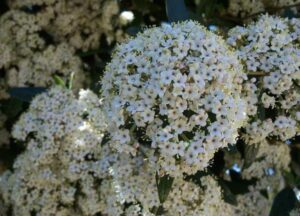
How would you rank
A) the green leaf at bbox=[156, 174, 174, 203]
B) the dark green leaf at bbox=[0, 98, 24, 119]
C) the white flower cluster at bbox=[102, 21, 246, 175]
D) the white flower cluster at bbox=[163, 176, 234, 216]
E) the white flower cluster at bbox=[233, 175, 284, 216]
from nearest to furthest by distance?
the white flower cluster at bbox=[102, 21, 246, 175] → the green leaf at bbox=[156, 174, 174, 203] → the white flower cluster at bbox=[163, 176, 234, 216] → the white flower cluster at bbox=[233, 175, 284, 216] → the dark green leaf at bbox=[0, 98, 24, 119]

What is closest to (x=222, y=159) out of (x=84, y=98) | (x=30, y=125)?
(x=84, y=98)

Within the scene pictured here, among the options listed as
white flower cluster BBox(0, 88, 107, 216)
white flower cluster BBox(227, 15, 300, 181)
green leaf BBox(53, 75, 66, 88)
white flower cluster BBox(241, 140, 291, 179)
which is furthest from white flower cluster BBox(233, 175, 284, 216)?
green leaf BBox(53, 75, 66, 88)

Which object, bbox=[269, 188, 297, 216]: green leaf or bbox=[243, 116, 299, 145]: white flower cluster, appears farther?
bbox=[269, 188, 297, 216]: green leaf

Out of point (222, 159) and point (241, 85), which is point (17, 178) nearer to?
point (222, 159)

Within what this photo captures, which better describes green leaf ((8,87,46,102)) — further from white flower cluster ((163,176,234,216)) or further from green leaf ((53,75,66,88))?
white flower cluster ((163,176,234,216))

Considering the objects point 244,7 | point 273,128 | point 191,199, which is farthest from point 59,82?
point 273,128

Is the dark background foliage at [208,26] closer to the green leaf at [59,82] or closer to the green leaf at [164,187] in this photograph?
the green leaf at [59,82]
